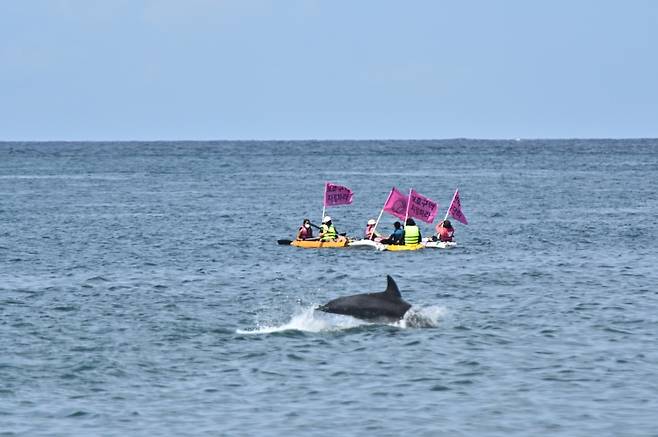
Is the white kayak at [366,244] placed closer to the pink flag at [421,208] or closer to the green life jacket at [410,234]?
the green life jacket at [410,234]

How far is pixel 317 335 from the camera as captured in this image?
30.2 meters

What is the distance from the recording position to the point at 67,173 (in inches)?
5856

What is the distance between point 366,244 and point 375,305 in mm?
22174

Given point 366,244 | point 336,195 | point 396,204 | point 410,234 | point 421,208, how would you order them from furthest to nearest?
point 336,195 < point 396,204 < point 366,244 < point 421,208 < point 410,234

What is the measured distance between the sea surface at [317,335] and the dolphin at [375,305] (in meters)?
0.30

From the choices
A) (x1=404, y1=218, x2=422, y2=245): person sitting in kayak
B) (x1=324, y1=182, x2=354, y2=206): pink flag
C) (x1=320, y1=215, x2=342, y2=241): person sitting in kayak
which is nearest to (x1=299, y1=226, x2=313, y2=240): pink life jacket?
(x1=320, y1=215, x2=342, y2=241): person sitting in kayak

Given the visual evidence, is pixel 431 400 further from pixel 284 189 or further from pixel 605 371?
pixel 284 189

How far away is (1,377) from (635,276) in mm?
24525

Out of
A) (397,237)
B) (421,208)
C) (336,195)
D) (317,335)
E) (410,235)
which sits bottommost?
(317,335)

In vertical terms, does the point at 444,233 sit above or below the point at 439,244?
above

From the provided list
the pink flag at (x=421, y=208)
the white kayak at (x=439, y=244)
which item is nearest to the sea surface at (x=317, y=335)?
the white kayak at (x=439, y=244)

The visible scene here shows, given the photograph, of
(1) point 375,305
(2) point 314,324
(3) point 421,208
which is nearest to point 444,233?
(3) point 421,208

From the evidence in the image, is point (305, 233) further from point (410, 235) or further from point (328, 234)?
point (410, 235)

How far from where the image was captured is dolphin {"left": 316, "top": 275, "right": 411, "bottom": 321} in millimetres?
30312
